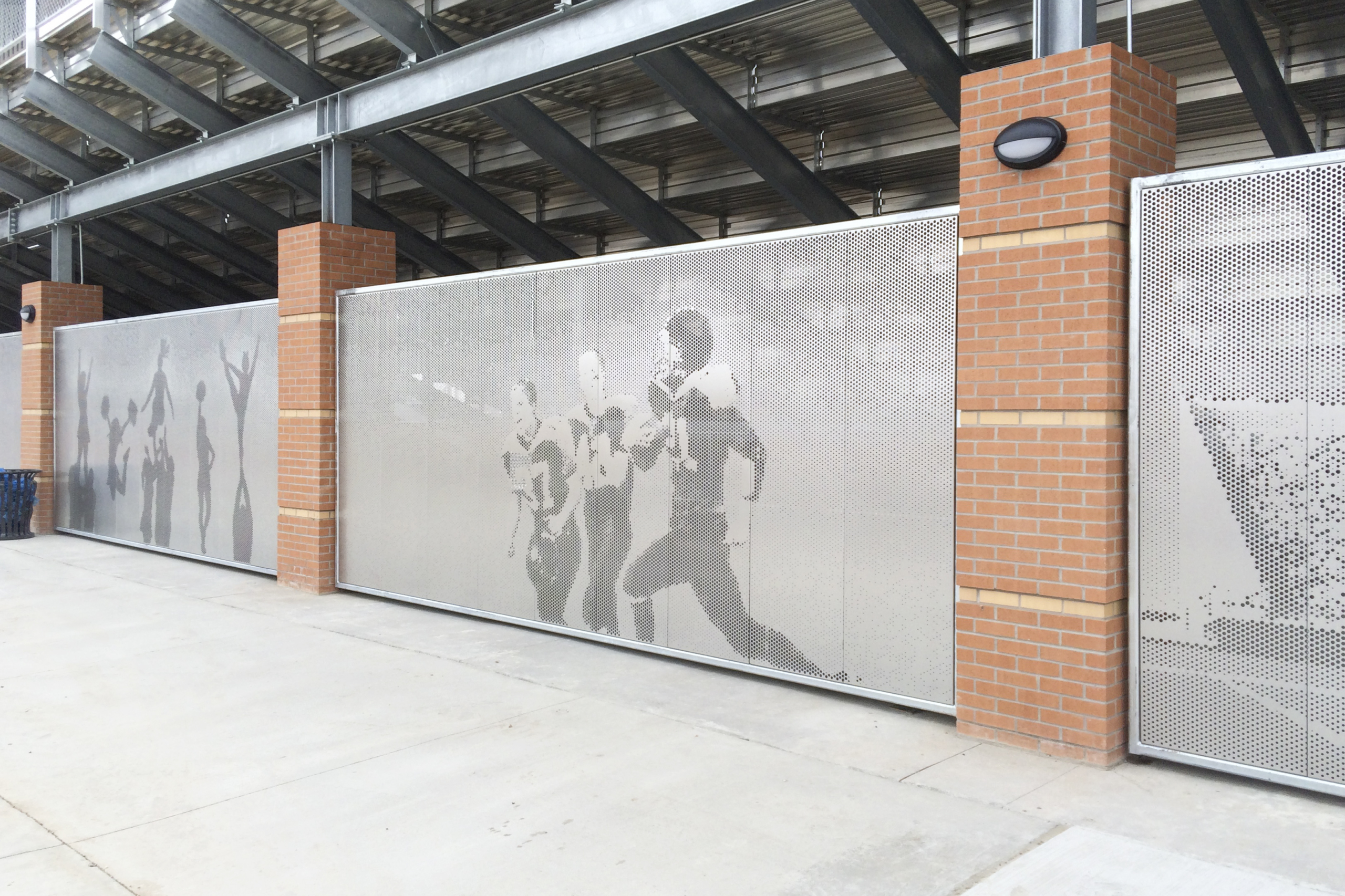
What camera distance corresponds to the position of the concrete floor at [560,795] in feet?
12.2

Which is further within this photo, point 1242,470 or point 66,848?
point 1242,470

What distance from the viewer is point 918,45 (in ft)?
22.7

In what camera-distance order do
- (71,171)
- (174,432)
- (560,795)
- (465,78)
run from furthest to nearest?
(71,171) → (174,432) → (465,78) → (560,795)

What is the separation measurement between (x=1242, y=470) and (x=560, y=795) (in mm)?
3241

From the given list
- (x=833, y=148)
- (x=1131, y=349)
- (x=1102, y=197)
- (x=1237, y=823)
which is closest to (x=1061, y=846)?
(x=1237, y=823)

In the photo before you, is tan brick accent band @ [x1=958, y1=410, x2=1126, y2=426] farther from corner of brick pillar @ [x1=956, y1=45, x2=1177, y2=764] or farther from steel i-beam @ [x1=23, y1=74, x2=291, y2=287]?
steel i-beam @ [x1=23, y1=74, x2=291, y2=287]

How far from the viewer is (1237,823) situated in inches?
163

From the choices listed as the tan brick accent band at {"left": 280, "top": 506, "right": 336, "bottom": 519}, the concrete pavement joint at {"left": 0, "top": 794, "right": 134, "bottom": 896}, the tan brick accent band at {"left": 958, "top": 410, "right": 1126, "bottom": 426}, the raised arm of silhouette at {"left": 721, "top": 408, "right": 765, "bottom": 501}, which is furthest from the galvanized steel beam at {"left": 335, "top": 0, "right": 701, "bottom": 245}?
the concrete pavement joint at {"left": 0, "top": 794, "right": 134, "bottom": 896}

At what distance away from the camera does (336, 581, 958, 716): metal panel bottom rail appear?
18.6 ft

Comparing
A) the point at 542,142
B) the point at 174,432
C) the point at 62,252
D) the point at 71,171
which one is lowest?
the point at 174,432

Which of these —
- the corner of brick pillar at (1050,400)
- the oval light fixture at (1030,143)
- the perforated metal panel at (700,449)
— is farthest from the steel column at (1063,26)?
the perforated metal panel at (700,449)

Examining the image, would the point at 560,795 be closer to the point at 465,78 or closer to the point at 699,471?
the point at 699,471

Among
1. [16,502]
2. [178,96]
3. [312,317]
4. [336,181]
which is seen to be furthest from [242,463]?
[16,502]

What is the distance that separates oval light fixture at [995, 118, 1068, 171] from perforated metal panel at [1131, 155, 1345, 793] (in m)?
0.44
